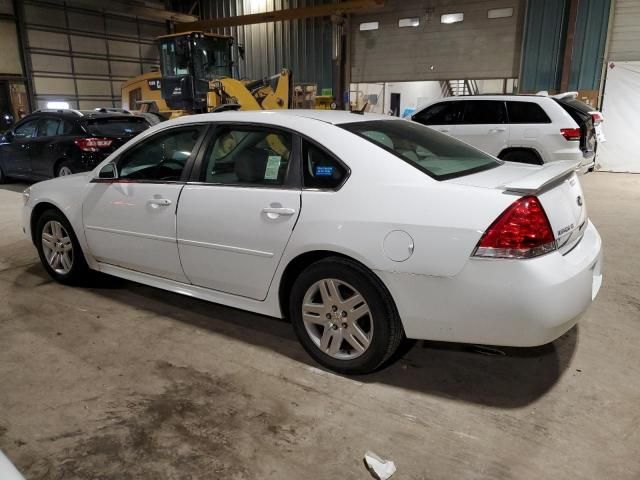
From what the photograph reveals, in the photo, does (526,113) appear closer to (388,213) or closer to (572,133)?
(572,133)

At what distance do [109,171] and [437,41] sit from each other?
13.1 metres

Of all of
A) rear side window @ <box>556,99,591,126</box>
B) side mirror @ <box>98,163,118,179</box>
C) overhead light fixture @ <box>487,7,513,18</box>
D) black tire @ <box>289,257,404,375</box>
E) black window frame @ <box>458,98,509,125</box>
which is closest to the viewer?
black tire @ <box>289,257,404,375</box>

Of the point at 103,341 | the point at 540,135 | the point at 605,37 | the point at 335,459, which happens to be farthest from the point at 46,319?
the point at 605,37

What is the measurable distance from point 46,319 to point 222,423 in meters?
1.89

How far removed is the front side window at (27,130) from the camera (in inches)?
342

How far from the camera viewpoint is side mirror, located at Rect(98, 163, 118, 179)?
352 centimetres

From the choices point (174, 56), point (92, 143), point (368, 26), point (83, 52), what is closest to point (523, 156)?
point (92, 143)

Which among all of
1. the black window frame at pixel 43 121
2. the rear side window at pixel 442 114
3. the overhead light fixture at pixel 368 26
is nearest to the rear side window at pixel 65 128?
the black window frame at pixel 43 121

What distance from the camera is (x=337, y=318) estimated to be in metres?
2.62

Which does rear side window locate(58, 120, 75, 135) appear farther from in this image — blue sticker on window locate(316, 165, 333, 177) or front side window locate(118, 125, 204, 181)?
blue sticker on window locate(316, 165, 333, 177)

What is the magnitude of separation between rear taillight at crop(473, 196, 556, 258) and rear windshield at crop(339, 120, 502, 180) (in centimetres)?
39

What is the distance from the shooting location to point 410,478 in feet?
6.42

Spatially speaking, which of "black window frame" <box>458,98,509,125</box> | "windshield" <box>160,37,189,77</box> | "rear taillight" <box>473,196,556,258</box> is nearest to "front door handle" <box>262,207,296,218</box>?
"rear taillight" <box>473,196,556,258</box>

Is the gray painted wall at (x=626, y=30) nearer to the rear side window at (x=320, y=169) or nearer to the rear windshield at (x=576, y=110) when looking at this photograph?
→ the rear windshield at (x=576, y=110)
